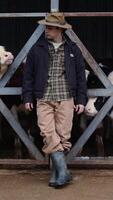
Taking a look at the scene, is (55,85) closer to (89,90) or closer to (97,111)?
(89,90)

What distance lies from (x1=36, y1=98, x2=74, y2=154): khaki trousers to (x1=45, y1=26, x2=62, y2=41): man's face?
672mm

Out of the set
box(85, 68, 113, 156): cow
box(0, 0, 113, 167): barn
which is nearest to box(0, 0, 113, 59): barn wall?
box(0, 0, 113, 167): barn

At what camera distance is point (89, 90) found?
667cm

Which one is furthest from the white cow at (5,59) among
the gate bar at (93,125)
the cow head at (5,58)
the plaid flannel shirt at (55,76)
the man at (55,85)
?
the gate bar at (93,125)

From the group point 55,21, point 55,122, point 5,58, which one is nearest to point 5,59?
point 5,58

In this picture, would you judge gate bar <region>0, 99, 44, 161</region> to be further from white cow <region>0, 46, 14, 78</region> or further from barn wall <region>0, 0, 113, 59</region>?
barn wall <region>0, 0, 113, 59</region>

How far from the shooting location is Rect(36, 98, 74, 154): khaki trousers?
20.6 ft

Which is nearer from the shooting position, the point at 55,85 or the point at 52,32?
the point at 52,32

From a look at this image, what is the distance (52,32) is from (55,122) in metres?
0.96

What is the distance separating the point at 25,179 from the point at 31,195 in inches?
21.9
